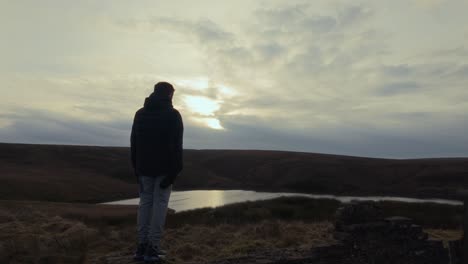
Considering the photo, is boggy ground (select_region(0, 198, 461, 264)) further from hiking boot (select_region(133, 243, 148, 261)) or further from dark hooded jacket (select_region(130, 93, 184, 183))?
dark hooded jacket (select_region(130, 93, 184, 183))

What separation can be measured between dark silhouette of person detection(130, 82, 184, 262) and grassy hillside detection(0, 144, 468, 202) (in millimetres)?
31807

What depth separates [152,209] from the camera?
679cm

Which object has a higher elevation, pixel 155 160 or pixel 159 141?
pixel 159 141

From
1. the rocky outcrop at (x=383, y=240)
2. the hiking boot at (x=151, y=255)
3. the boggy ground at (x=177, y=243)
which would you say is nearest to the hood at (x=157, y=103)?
the hiking boot at (x=151, y=255)

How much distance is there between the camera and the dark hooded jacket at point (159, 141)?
6578 millimetres

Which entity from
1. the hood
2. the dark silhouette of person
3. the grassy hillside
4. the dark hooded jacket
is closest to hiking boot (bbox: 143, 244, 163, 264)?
the dark silhouette of person

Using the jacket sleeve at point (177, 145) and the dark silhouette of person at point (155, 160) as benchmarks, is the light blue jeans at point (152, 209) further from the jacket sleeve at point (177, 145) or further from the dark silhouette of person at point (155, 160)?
the jacket sleeve at point (177, 145)

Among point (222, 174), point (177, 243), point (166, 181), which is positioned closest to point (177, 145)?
point (166, 181)

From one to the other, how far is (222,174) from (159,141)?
64.0 meters

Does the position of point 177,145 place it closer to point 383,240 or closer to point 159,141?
point 159,141

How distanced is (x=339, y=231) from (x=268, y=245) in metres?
1.96

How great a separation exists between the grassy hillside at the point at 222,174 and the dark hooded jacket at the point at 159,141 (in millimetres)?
32021

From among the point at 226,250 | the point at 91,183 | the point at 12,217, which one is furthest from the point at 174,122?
the point at 91,183

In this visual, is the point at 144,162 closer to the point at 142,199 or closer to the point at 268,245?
the point at 142,199
